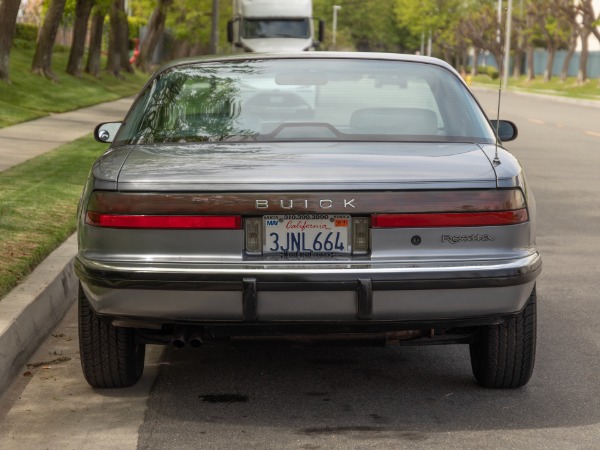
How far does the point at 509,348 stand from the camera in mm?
5398

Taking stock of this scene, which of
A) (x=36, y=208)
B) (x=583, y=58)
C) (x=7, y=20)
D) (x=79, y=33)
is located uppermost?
(x=7, y=20)

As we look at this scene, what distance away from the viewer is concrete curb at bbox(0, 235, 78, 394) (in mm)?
5848

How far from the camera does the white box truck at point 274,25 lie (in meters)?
36.8

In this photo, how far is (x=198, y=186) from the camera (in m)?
4.93

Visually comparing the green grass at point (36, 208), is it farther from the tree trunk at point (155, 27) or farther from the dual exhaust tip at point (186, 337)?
the tree trunk at point (155, 27)

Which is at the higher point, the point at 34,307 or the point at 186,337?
the point at 186,337

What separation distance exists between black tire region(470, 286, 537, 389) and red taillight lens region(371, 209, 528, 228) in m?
0.53

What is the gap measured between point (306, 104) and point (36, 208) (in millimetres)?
4749

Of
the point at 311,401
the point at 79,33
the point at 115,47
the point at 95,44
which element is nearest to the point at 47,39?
the point at 79,33

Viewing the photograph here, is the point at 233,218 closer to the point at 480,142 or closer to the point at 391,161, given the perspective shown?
the point at 391,161

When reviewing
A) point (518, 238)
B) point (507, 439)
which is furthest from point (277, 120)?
point (507, 439)

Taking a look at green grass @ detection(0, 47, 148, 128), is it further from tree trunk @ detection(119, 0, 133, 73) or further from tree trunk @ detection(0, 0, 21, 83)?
tree trunk @ detection(119, 0, 133, 73)

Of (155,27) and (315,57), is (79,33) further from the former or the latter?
(315,57)

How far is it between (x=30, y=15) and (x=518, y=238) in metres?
54.0
